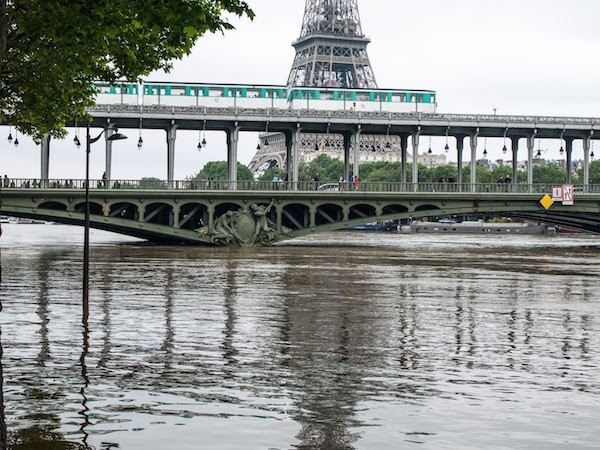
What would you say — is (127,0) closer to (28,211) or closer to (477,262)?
(477,262)

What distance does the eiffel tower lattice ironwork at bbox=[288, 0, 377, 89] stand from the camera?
608ft

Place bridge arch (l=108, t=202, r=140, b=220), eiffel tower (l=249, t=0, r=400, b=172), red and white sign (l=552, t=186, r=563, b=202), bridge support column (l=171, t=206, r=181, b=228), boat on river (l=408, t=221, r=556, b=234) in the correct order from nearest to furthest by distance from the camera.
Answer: bridge arch (l=108, t=202, r=140, b=220) → bridge support column (l=171, t=206, r=181, b=228) → red and white sign (l=552, t=186, r=563, b=202) → boat on river (l=408, t=221, r=556, b=234) → eiffel tower (l=249, t=0, r=400, b=172)

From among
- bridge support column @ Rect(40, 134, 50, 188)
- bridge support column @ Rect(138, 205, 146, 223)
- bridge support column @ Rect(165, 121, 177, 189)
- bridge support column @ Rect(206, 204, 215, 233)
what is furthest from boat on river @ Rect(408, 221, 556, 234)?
bridge support column @ Rect(138, 205, 146, 223)

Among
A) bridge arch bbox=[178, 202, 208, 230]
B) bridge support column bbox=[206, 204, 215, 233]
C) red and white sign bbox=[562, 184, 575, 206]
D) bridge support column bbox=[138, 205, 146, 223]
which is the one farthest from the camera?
red and white sign bbox=[562, 184, 575, 206]

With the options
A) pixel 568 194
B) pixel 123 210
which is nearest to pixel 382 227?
pixel 568 194

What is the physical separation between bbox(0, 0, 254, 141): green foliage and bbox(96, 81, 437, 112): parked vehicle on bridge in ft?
167

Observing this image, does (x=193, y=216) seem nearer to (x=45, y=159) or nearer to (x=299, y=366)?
(x=45, y=159)

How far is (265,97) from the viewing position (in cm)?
10669

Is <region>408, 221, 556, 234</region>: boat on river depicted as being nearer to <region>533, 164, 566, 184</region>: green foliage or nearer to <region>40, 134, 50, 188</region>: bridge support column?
<region>533, 164, 566, 184</region>: green foliage

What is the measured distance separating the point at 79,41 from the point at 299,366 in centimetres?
772

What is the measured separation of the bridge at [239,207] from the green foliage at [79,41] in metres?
31.9

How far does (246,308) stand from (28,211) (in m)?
50.2

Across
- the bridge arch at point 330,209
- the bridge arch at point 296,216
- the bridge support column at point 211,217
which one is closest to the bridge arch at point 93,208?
the bridge support column at point 211,217

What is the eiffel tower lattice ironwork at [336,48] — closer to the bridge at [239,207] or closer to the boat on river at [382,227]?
the boat on river at [382,227]
